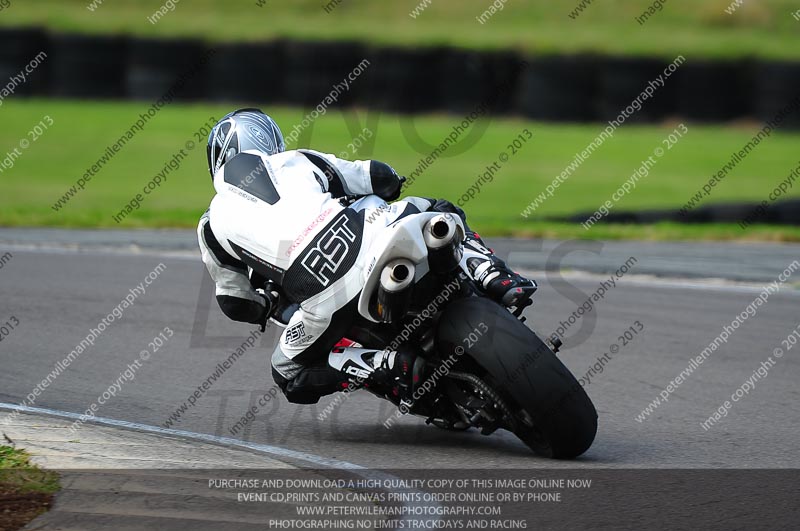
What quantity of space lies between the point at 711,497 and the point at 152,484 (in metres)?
2.03

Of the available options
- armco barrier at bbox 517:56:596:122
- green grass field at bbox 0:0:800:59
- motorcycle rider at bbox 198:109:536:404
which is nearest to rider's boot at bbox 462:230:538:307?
motorcycle rider at bbox 198:109:536:404

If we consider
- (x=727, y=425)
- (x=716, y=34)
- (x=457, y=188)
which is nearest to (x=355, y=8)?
(x=716, y=34)

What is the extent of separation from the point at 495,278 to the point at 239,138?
4.35ft

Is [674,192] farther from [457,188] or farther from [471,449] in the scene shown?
[471,449]

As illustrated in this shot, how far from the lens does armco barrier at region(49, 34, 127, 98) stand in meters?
21.7

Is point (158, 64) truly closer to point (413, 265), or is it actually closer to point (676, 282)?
point (676, 282)

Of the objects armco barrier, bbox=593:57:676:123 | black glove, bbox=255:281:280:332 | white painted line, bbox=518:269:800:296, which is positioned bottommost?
armco barrier, bbox=593:57:676:123

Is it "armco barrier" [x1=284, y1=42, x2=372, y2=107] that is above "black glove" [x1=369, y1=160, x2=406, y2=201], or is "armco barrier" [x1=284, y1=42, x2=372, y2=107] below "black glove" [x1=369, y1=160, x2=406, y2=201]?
below

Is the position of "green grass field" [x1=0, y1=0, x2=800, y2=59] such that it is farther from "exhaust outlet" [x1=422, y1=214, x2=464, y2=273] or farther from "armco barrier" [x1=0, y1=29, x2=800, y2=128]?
"exhaust outlet" [x1=422, y1=214, x2=464, y2=273]

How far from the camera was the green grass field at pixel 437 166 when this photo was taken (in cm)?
1338

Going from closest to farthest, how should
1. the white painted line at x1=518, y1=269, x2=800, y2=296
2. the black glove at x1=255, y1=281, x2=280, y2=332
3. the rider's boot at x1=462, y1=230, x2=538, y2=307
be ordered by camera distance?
the rider's boot at x1=462, y1=230, x2=538, y2=307
the black glove at x1=255, y1=281, x2=280, y2=332
the white painted line at x1=518, y1=269, x2=800, y2=296

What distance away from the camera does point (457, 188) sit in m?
16.7

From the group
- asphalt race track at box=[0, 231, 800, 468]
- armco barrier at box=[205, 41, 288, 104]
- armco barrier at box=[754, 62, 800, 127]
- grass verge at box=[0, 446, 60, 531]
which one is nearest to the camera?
grass verge at box=[0, 446, 60, 531]

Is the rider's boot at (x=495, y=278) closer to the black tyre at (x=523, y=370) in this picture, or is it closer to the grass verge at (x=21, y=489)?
the black tyre at (x=523, y=370)
